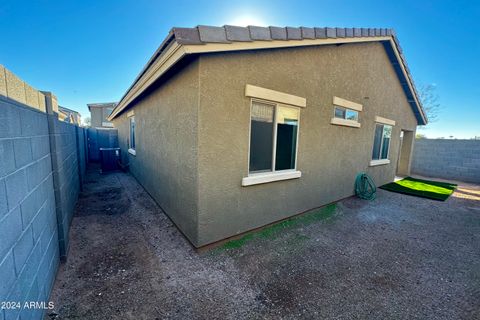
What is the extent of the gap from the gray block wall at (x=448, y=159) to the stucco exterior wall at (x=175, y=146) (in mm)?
15674

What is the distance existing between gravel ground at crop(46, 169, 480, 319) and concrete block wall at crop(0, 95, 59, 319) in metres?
0.64

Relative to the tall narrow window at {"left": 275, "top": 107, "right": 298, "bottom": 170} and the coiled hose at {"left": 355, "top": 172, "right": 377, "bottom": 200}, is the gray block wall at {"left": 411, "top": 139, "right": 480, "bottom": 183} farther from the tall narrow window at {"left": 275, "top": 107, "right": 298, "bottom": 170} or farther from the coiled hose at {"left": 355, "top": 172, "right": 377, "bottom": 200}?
the tall narrow window at {"left": 275, "top": 107, "right": 298, "bottom": 170}

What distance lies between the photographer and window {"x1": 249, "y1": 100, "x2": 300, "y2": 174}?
3826mm

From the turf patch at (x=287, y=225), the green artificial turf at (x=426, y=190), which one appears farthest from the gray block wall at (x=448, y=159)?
the turf patch at (x=287, y=225)

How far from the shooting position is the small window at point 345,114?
5.64 m

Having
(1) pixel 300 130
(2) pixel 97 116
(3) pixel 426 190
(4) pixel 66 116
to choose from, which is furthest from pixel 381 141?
(2) pixel 97 116

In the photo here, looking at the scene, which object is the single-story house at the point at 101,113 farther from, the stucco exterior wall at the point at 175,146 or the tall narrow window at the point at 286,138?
the tall narrow window at the point at 286,138

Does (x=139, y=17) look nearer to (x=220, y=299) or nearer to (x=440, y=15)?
(x=220, y=299)

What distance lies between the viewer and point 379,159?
8.37m

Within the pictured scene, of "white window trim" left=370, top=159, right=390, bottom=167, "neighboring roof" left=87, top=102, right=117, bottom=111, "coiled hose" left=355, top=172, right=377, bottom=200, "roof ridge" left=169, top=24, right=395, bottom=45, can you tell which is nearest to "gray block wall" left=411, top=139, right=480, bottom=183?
"white window trim" left=370, top=159, right=390, bottom=167

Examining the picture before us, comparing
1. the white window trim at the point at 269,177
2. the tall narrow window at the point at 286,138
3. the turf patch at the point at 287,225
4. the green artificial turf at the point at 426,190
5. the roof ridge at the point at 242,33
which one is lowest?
the turf patch at the point at 287,225

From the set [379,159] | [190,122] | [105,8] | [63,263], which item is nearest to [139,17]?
[105,8]

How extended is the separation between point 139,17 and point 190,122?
5717 millimetres

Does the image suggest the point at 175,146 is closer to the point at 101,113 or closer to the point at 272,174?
the point at 272,174
